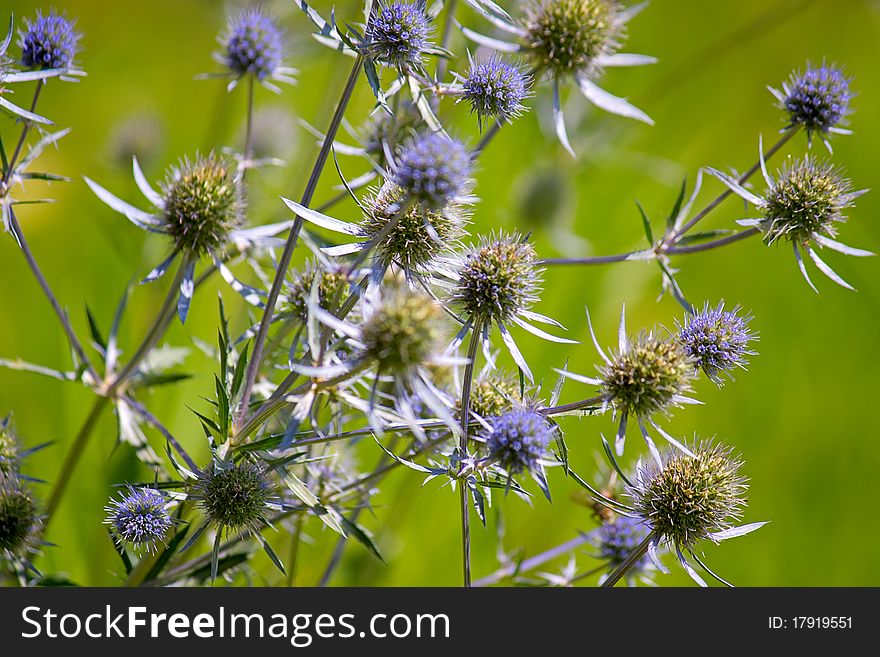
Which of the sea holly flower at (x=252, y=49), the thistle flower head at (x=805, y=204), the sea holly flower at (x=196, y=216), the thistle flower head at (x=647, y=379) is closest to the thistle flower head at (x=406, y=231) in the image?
the sea holly flower at (x=196, y=216)

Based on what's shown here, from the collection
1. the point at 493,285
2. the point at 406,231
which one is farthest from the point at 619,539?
the point at 406,231

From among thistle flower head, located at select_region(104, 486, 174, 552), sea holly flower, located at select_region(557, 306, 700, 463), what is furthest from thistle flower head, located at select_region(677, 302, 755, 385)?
thistle flower head, located at select_region(104, 486, 174, 552)

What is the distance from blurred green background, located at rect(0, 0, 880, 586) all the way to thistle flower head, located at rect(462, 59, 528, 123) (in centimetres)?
28

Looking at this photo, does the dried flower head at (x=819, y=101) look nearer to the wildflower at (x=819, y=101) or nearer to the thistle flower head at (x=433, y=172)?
the wildflower at (x=819, y=101)

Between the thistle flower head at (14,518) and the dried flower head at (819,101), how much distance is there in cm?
126

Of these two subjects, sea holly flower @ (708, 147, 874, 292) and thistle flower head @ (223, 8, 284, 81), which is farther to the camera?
thistle flower head @ (223, 8, 284, 81)

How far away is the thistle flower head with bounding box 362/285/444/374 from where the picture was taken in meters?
0.80

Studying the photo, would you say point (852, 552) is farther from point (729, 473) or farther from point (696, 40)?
point (696, 40)

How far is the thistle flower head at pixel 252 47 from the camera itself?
126 centimetres

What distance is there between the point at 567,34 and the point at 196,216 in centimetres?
66

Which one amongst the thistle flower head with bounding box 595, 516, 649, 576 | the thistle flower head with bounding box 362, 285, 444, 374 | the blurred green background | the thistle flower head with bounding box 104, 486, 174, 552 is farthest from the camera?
the blurred green background

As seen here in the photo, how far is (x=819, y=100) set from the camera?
119cm

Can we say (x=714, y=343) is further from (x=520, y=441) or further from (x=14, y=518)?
(x=14, y=518)

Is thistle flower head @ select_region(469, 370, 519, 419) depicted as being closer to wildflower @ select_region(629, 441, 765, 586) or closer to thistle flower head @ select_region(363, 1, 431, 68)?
wildflower @ select_region(629, 441, 765, 586)
